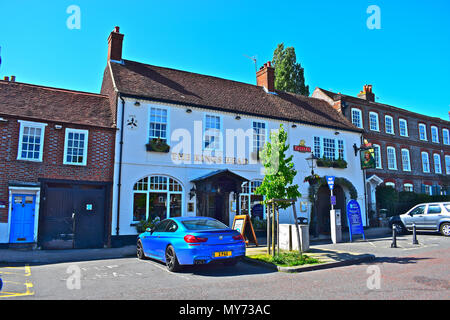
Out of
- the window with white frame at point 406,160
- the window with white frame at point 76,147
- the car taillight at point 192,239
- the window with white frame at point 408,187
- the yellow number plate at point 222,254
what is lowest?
the yellow number plate at point 222,254

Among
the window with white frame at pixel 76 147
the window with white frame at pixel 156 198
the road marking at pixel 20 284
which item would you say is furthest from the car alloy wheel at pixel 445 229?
the road marking at pixel 20 284

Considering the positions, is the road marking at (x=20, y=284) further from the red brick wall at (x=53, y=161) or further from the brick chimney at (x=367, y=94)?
the brick chimney at (x=367, y=94)

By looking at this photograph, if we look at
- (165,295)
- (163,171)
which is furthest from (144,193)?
(165,295)

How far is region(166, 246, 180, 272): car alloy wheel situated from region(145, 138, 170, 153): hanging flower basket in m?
7.19

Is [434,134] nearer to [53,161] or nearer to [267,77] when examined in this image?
[267,77]

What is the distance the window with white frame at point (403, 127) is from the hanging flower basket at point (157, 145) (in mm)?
19891

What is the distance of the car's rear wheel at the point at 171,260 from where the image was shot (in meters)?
9.03

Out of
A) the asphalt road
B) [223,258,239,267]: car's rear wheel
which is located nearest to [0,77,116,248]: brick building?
the asphalt road

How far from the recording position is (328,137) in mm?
21594

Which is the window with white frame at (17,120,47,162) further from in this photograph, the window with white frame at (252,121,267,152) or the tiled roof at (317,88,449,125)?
the tiled roof at (317,88,449,125)

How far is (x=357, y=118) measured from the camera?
24.7m

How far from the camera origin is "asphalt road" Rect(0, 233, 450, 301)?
21.7ft

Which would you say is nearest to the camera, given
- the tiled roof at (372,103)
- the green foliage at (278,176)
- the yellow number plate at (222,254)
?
the yellow number plate at (222,254)

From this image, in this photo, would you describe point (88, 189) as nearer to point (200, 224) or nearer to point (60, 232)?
point (60, 232)
